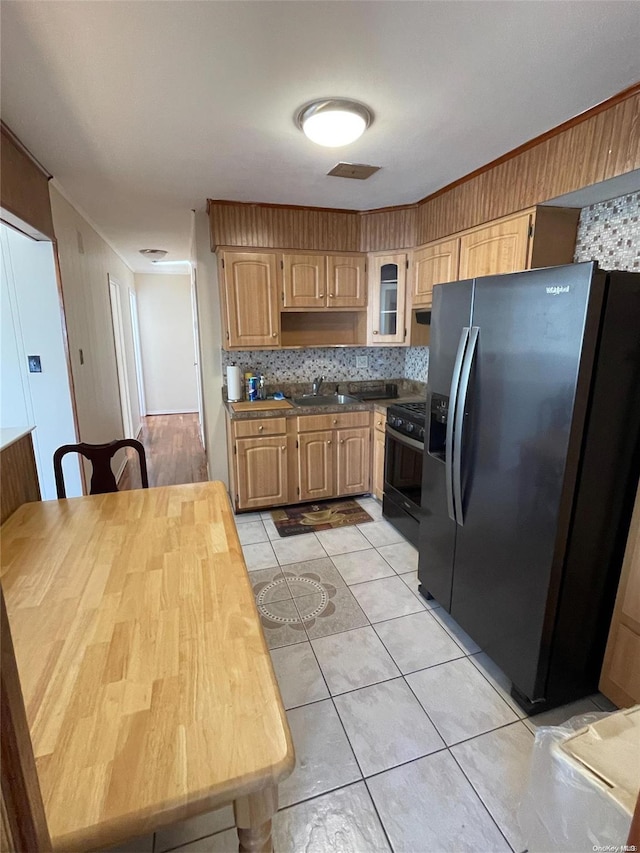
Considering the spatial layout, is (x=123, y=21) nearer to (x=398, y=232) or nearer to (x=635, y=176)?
(x=635, y=176)

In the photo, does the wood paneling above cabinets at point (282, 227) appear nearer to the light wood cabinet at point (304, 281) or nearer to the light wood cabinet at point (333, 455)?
the light wood cabinet at point (304, 281)

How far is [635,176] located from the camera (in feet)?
5.88

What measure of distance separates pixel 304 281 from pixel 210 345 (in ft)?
3.15

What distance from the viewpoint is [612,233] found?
2162 mm

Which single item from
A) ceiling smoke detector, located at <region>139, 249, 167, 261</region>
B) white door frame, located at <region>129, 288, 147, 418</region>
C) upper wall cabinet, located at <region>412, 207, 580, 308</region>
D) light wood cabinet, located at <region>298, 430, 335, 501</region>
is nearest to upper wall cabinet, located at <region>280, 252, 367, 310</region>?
upper wall cabinet, located at <region>412, 207, 580, 308</region>

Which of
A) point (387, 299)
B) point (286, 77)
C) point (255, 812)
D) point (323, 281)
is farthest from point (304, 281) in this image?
point (255, 812)

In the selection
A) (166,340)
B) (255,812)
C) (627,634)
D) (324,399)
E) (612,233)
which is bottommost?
(627,634)

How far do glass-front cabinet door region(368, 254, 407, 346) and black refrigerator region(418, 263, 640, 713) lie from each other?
58.3 inches

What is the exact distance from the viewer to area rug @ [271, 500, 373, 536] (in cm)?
320

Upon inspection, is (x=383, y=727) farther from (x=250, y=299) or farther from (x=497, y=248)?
(x=250, y=299)

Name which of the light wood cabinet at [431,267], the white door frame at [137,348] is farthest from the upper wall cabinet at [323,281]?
the white door frame at [137,348]

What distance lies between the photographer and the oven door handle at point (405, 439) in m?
2.64

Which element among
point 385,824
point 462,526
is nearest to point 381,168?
point 462,526

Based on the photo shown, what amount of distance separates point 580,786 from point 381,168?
2851mm
